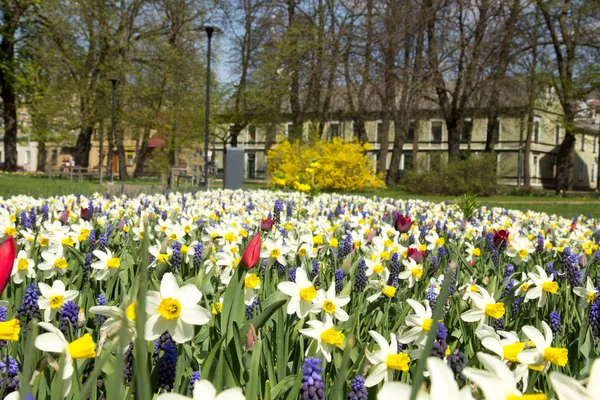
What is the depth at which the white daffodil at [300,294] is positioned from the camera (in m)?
1.66

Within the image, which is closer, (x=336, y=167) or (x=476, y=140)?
(x=336, y=167)

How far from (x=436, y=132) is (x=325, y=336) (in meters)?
52.0

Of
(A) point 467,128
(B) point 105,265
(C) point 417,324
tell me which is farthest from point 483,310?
(A) point 467,128

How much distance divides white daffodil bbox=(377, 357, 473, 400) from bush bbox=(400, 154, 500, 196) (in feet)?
65.4

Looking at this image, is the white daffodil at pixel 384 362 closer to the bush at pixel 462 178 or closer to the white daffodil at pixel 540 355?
the white daffodil at pixel 540 355

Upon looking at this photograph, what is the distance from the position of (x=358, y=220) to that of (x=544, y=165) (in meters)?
51.0

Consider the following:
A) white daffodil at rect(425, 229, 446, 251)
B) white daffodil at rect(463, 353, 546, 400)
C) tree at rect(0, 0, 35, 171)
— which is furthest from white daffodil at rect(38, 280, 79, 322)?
tree at rect(0, 0, 35, 171)

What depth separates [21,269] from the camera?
2160mm

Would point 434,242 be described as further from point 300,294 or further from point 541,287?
point 300,294

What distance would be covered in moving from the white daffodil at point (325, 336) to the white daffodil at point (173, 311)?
0.35 metres

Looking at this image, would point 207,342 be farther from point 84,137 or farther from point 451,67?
point 84,137

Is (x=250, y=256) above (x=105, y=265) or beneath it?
above

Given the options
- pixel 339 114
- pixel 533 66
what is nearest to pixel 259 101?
pixel 339 114

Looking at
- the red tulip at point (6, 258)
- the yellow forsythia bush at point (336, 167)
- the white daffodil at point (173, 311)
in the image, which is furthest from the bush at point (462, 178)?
the red tulip at point (6, 258)
